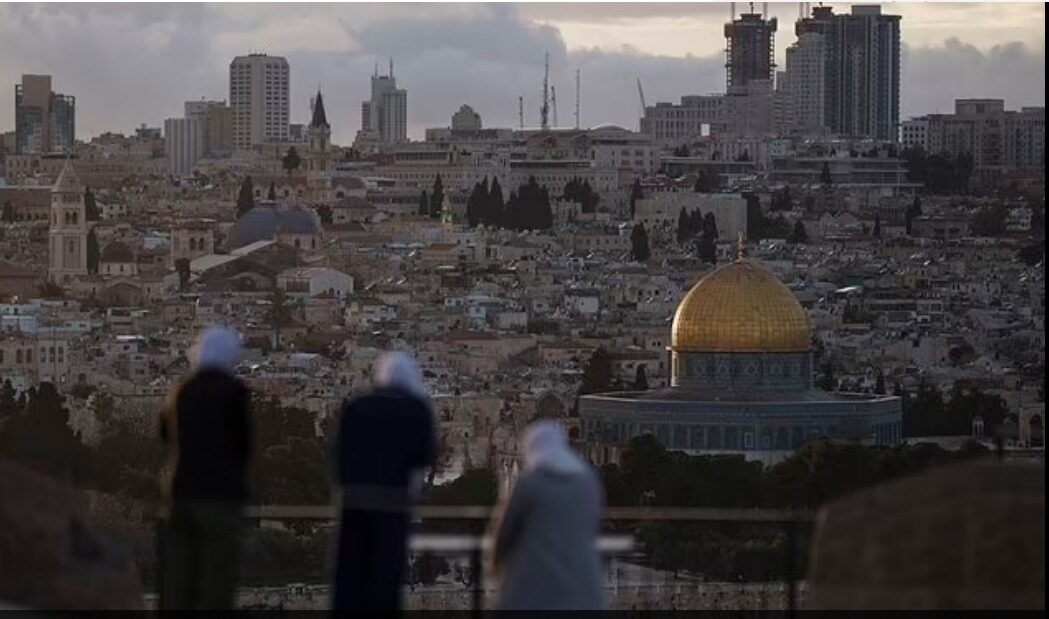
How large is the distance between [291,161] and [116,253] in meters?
38.2

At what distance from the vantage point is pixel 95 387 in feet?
297

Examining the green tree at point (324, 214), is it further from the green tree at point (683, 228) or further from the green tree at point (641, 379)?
the green tree at point (641, 379)

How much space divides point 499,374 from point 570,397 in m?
12.8

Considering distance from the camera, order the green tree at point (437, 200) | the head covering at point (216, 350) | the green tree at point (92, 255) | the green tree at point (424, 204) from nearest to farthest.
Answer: the head covering at point (216, 350), the green tree at point (92, 255), the green tree at point (437, 200), the green tree at point (424, 204)

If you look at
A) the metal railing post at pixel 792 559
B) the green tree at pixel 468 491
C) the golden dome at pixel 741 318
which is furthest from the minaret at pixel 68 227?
the metal railing post at pixel 792 559

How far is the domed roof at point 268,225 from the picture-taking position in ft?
461

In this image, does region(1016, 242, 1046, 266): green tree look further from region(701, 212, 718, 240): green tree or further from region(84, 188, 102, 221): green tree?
region(84, 188, 102, 221): green tree

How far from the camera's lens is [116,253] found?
136500mm

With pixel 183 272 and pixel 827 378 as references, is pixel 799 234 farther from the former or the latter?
pixel 827 378

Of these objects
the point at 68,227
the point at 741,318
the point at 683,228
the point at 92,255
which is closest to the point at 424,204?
the point at 683,228

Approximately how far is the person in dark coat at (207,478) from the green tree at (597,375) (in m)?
65.5

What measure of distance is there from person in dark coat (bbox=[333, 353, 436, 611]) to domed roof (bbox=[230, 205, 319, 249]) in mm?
124733

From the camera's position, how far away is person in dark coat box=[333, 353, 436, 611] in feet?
48.5

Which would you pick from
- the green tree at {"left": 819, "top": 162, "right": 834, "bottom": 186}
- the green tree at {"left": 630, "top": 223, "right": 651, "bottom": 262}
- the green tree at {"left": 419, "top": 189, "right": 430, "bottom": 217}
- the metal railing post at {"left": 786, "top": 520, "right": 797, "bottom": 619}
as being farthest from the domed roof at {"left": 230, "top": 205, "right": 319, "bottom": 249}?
the metal railing post at {"left": 786, "top": 520, "right": 797, "bottom": 619}
